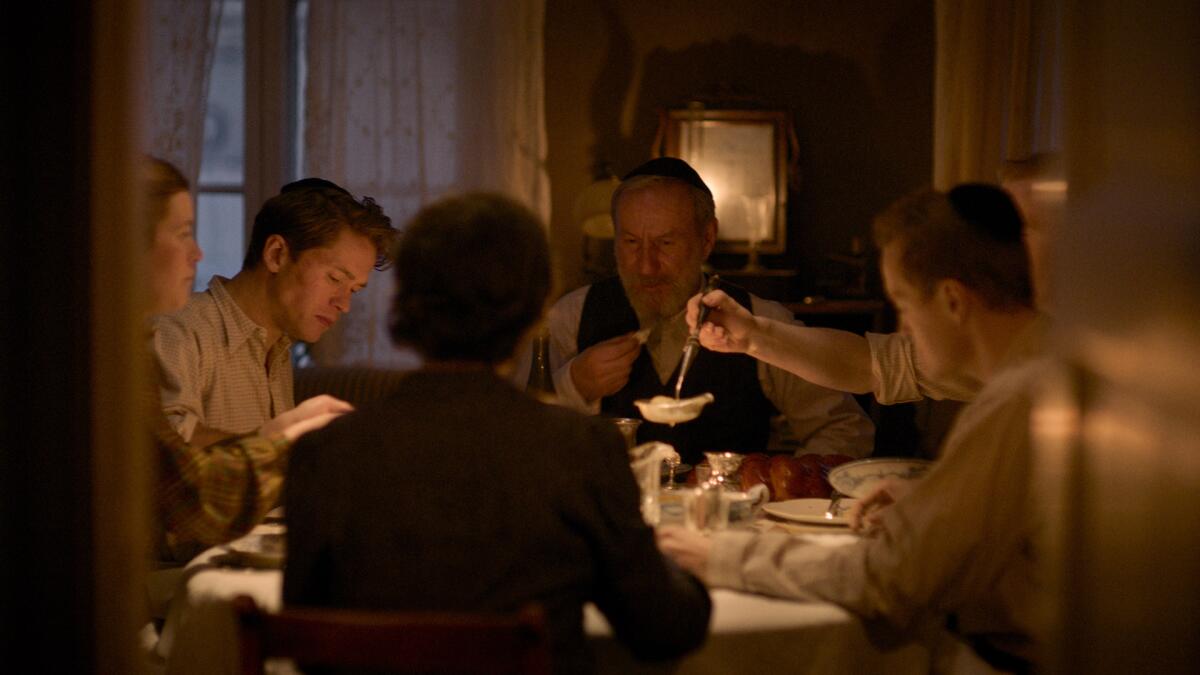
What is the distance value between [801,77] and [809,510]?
3.22 meters

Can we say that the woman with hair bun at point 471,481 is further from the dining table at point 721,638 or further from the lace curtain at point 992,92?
the lace curtain at point 992,92

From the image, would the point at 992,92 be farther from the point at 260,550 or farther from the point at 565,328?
the point at 565,328

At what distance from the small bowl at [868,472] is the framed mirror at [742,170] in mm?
2625

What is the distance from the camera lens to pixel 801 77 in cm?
496

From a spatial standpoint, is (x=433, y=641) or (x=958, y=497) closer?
(x=433, y=641)

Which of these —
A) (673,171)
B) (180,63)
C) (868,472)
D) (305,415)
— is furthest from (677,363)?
(180,63)

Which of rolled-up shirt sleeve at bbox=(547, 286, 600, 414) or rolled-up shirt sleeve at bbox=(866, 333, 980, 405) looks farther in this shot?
rolled-up shirt sleeve at bbox=(547, 286, 600, 414)

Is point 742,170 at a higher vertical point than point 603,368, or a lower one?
higher

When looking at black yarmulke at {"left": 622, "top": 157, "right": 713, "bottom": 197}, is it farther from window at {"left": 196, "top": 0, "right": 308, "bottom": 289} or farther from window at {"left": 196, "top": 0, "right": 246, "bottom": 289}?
window at {"left": 196, "top": 0, "right": 246, "bottom": 289}

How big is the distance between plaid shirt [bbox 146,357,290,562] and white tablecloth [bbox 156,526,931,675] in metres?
0.09

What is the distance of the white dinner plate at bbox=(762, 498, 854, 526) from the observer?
2.04m

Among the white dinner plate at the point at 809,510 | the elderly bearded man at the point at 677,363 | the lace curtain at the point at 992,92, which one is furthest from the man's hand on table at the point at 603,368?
the lace curtain at the point at 992,92

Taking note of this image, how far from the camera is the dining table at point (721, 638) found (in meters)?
1.53

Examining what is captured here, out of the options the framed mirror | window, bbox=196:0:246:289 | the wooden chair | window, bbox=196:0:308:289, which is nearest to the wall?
the framed mirror
